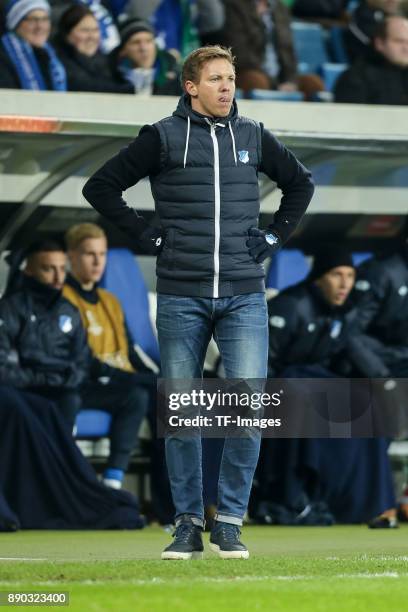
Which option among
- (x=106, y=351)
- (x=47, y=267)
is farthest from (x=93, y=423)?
(x=47, y=267)

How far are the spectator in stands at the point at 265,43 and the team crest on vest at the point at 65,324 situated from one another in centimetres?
293

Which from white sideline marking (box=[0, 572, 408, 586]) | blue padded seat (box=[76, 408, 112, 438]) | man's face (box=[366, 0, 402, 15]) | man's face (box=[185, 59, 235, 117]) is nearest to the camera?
white sideline marking (box=[0, 572, 408, 586])

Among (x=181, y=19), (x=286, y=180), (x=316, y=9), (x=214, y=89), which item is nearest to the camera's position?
(x=214, y=89)

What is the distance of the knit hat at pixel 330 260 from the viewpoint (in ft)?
31.1

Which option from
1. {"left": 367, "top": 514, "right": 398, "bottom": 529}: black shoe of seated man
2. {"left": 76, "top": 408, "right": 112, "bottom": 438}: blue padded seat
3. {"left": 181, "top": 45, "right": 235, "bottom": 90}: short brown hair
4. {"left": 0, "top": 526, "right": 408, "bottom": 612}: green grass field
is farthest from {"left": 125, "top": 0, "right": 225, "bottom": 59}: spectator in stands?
{"left": 181, "top": 45, "right": 235, "bottom": 90}: short brown hair

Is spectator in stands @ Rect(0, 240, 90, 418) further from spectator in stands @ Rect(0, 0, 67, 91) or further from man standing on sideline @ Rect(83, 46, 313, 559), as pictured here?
man standing on sideline @ Rect(83, 46, 313, 559)

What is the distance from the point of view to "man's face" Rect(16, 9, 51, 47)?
9773 mm

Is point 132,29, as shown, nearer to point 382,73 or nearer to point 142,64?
point 142,64

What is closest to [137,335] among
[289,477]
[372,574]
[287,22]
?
[289,477]

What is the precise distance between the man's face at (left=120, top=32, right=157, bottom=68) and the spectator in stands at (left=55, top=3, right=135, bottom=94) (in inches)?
8.2

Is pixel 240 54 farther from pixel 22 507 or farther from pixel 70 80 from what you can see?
pixel 22 507

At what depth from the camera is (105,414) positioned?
9.18 m

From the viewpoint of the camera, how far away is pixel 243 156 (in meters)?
5.73

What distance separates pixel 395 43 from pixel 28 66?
120 inches
